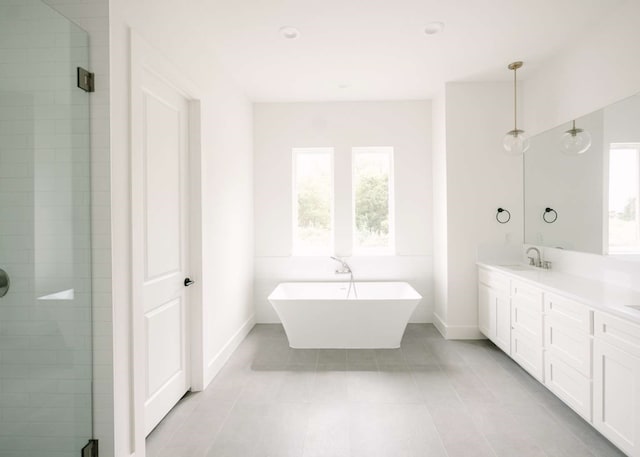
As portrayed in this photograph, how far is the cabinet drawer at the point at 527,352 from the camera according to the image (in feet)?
8.91

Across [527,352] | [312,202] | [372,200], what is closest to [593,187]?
[527,352]

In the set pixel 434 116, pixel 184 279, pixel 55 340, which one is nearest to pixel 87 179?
pixel 55 340

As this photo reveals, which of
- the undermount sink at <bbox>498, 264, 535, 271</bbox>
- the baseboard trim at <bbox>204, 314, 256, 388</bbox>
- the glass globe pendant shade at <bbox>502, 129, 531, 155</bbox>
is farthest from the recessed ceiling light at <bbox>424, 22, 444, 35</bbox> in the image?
the baseboard trim at <bbox>204, 314, 256, 388</bbox>

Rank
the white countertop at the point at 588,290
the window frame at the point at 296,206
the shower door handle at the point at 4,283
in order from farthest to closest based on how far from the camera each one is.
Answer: the window frame at the point at 296,206, the white countertop at the point at 588,290, the shower door handle at the point at 4,283

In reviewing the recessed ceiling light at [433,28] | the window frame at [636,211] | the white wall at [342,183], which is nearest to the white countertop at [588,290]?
the window frame at [636,211]

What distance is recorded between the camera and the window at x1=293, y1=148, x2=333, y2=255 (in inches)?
185

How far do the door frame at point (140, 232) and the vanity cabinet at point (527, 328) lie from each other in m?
2.64

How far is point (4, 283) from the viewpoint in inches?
54.1

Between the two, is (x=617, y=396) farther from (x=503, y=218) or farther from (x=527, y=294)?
(x=503, y=218)

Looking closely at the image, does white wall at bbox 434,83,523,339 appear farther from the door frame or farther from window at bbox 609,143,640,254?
the door frame

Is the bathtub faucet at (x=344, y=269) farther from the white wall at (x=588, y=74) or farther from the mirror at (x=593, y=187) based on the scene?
the white wall at (x=588, y=74)

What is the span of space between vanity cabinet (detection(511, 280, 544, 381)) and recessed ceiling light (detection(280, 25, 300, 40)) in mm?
2799

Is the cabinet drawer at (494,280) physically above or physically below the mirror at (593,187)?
below

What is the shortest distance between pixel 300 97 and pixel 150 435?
375cm
